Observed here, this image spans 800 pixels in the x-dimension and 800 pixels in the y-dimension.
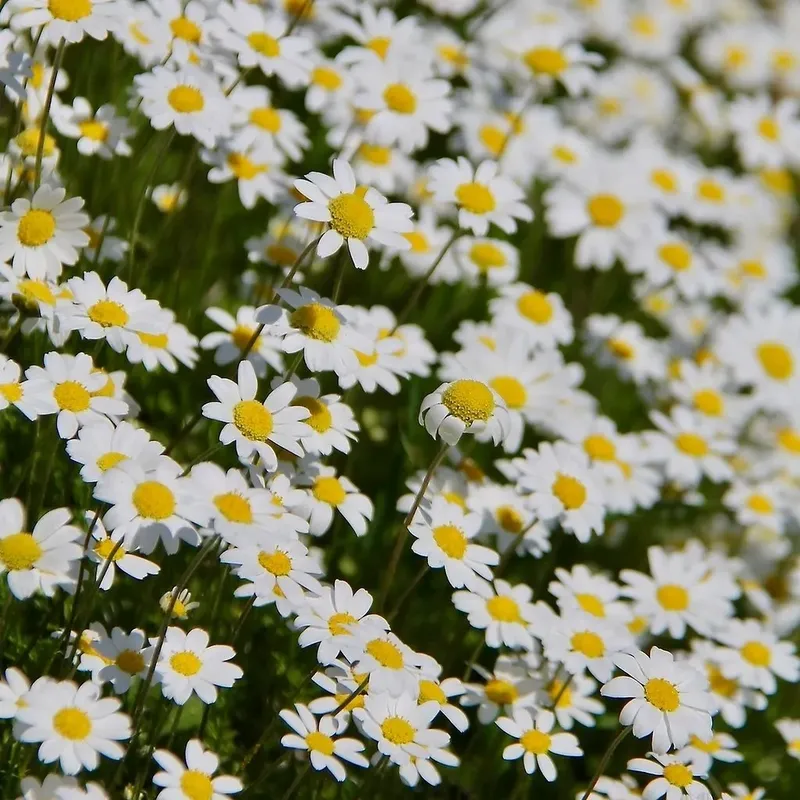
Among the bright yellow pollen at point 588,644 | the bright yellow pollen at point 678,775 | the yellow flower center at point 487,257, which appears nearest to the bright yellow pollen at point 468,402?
the bright yellow pollen at point 588,644

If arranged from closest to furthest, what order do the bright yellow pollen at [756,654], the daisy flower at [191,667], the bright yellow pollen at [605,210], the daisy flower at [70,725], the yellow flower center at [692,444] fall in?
the daisy flower at [70,725], the daisy flower at [191,667], the bright yellow pollen at [756,654], the yellow flower center at [692,444], the bright yellow pollen at [605,210]

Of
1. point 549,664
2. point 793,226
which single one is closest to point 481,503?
point 549,664

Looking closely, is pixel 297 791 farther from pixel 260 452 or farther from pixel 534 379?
pixel 534 379

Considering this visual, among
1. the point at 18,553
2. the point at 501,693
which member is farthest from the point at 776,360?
the point at 18,553

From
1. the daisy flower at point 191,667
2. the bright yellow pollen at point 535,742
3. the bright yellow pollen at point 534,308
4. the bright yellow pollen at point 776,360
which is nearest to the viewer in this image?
the daisy flower at point 191,667

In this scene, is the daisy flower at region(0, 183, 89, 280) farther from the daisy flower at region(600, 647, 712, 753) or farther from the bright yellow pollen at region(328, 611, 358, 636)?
the daisy flower at region(600, 647, 712, 753)

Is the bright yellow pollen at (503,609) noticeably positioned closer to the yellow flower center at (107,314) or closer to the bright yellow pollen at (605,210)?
the yellow flower center at (107,314)

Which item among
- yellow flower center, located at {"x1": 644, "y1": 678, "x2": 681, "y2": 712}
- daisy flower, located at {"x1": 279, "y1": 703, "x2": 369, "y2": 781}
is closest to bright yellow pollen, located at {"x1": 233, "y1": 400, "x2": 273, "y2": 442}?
daisy flower, located at {"x1": 279, "y1": 703, "x2": 369, "y2": 781}
